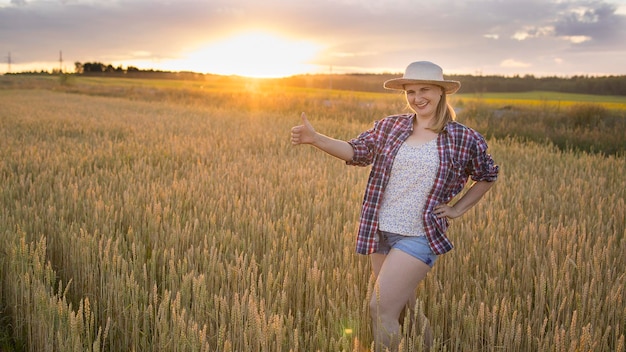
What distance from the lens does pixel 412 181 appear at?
2693 mm

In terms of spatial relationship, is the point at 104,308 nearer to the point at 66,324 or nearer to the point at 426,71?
the point at 66,324

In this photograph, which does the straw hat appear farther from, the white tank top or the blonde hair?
the white tank top

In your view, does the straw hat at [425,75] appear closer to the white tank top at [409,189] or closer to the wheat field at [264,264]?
the white tank top at [409,189]

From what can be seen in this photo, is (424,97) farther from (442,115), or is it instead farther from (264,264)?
(264,264)

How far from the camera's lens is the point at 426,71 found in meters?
2.64

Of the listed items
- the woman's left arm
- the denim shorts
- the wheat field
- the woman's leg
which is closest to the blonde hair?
the woman's left arm

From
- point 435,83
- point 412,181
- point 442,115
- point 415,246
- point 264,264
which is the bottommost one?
→ point 264,264

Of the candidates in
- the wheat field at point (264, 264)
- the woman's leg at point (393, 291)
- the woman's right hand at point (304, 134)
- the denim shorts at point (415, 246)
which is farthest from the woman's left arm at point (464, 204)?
the woman's right hand at point (304, 134)

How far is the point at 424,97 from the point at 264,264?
4.39 ft

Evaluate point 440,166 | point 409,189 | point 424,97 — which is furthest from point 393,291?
point 424,97

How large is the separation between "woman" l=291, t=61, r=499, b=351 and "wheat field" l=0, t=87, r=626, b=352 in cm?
23

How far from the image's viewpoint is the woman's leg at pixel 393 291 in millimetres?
2445

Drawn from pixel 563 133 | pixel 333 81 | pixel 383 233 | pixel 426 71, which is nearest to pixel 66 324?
pixel 383 233

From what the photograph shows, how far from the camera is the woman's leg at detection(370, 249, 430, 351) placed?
8.02ft
